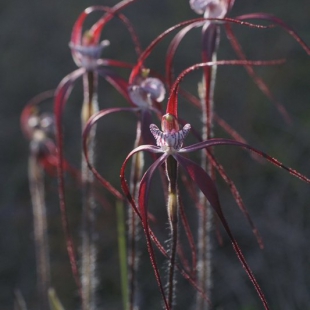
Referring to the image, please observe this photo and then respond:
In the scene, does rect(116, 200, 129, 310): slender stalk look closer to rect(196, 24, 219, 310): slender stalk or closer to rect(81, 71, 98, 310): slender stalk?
rect(81, 71, 98, 310): slender stalk

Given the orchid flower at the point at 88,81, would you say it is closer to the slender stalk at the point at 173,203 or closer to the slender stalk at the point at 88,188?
the slender stalk at the point at 88,188

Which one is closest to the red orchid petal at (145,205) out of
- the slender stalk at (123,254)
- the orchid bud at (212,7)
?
the orchid bud at (212,7)

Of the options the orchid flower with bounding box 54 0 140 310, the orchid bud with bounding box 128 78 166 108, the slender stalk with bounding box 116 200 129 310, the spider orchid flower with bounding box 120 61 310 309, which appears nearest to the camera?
the spider orchid flower with bounding box 120 61 310 309

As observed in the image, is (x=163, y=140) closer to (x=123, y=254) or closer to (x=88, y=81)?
(x=88, y=81)

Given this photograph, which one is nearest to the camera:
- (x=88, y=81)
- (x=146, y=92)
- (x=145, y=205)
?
(x=145, y=205)

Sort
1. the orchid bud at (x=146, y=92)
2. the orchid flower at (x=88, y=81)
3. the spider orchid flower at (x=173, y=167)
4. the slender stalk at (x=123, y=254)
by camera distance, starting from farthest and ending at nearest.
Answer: the slender stalk at (x=123, y=254), the orchid flower at (x=88, y=81), the orchid bud at (x=146, y=92), the spider orchid flower at (x=173, y=167)

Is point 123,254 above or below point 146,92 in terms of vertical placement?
below

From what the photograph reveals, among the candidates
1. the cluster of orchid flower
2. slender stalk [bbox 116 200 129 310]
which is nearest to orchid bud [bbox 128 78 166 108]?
the cluster of orchid flower

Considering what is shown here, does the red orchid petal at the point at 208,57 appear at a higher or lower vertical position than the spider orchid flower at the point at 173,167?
higher

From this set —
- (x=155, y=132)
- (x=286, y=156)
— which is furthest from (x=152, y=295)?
(x=155, y=132)

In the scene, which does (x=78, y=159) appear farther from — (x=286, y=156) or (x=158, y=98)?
(x=158, y=98)


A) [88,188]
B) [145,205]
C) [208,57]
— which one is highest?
[208,57]

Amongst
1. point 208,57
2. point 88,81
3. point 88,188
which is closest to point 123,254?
point 88,188
